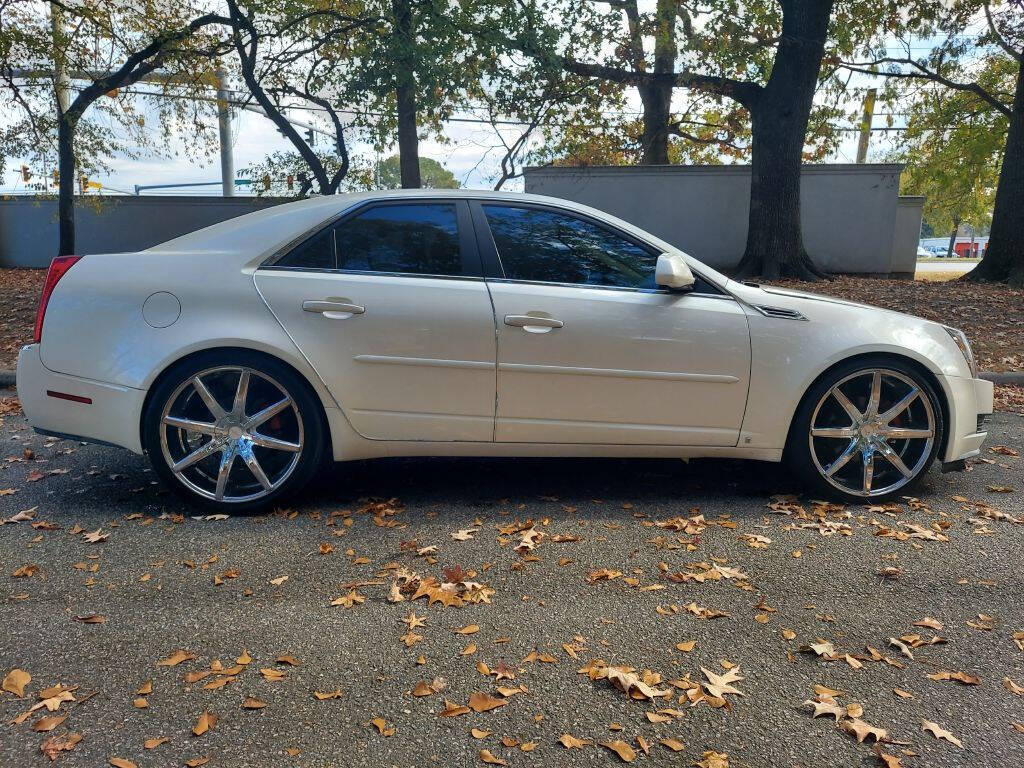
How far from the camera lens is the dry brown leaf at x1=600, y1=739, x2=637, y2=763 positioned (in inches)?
90.9

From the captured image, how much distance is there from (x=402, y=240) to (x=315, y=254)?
0.46 metres

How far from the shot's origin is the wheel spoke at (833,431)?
4.42 metres

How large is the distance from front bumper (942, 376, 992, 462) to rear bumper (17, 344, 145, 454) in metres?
4.28

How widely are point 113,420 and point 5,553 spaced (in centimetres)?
78

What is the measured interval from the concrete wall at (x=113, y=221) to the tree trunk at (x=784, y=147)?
41.9ft

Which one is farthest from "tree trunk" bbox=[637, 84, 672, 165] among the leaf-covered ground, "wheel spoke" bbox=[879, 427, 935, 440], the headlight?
"wheel spoke" bbox=[879, 427, 935, 440]

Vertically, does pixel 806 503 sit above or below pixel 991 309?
below

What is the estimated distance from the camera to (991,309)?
465 inches

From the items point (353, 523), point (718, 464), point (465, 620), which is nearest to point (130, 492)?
point (353, 523)

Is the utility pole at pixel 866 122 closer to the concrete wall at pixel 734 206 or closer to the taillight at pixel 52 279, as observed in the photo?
the concrete wall at pixel 734 206

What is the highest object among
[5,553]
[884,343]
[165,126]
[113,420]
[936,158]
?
[936,158]

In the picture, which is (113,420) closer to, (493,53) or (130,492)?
(130,492)

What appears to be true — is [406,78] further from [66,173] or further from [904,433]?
[904,433]

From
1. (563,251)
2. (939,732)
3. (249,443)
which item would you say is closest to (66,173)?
(249,443)
